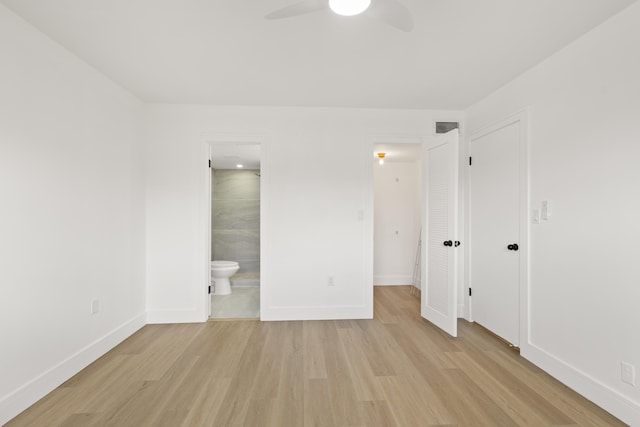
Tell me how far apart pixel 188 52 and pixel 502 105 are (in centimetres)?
291

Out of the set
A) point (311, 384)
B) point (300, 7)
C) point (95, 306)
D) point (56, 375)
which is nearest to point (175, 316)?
point (95, 306)

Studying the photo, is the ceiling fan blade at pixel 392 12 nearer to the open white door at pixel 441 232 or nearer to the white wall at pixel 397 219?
the open white door at pixel 441 232

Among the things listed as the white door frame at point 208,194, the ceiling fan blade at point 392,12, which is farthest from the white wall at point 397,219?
the ceiling fan blade at point 392,12

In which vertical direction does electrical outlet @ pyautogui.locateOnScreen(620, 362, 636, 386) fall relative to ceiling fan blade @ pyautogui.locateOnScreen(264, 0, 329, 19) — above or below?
below

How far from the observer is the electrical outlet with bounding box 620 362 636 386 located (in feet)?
5.63

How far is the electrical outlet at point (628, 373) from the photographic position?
172 cm

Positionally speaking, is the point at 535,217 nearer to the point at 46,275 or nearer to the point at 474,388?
the point at 474,388

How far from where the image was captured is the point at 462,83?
2789mm

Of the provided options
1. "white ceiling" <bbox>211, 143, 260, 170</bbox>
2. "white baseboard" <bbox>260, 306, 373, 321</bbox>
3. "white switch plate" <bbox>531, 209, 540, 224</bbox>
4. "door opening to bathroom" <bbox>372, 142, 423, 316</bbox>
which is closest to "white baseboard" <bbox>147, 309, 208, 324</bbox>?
"white baseboard" <bbox>260, 306, 373, 321</bbox>

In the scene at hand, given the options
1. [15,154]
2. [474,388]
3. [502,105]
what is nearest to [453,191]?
[502,105]

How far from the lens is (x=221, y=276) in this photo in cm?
465

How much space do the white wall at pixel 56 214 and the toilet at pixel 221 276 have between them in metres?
1.67

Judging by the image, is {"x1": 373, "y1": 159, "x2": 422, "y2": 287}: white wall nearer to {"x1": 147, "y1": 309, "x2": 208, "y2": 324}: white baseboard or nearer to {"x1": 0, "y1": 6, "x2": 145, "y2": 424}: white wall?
{"x1": 147, "y1": 309, "x2": 208, "y2": 324}: white baseboard

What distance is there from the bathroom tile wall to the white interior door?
418cm
